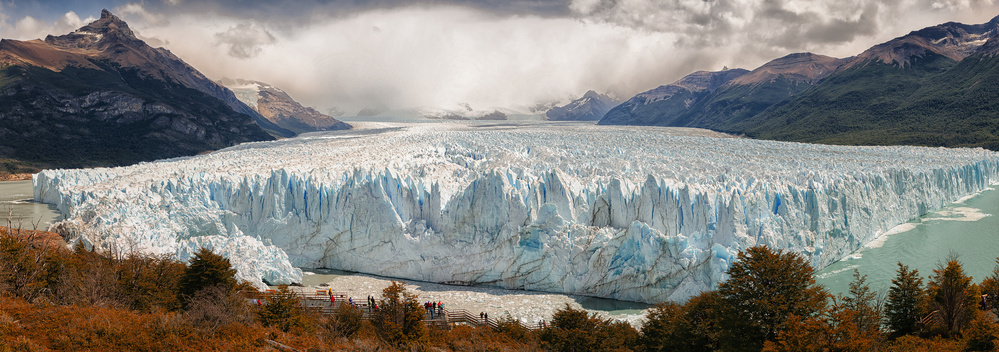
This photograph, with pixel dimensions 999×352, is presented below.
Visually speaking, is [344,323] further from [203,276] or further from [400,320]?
[203,276]

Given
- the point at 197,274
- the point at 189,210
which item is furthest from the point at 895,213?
the point at 189,210

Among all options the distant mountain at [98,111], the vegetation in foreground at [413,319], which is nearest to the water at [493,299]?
the vegetation in foreground at [413,319]

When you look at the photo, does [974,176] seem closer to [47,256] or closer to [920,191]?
[920,191]

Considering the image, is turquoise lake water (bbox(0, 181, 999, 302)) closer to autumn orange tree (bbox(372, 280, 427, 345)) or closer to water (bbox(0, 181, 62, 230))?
water (bbox(0, 181, 62, 230))

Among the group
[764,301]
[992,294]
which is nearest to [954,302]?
[992,294]

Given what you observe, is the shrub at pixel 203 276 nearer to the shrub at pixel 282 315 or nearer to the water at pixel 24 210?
the shrub at pixel 282 315

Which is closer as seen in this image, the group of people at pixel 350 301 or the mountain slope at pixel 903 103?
the group of people at pixel 350 301
